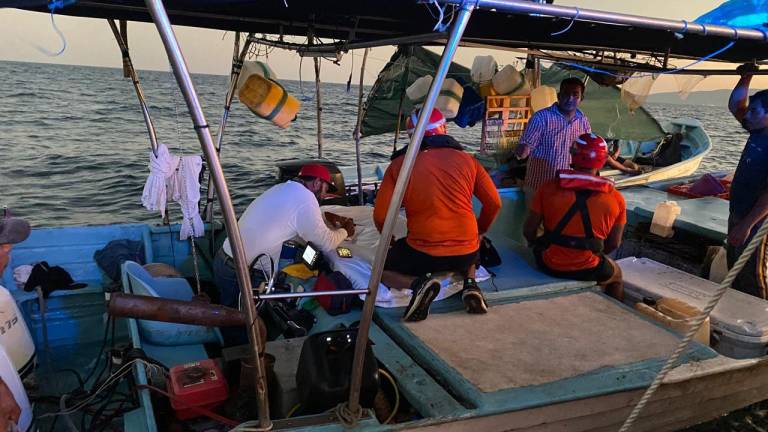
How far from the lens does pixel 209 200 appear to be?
5.55 metres

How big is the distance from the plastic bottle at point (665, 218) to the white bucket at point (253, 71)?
4.54m

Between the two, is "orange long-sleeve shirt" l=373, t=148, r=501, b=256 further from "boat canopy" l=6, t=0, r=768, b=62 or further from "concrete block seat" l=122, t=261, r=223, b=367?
"concrete block seat" l=122, t=261, r=223, b=367

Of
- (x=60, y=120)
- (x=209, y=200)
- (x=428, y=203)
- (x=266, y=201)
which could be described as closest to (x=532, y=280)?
(x=428, y=203)

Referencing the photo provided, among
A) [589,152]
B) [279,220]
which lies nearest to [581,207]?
[589,152]

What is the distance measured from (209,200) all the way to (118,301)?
147 inches

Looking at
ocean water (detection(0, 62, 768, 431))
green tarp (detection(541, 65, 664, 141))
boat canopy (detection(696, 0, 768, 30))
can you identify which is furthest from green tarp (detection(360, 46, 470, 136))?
boat canopy (detection(696, 0, 768, 30))

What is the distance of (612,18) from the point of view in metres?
2.24

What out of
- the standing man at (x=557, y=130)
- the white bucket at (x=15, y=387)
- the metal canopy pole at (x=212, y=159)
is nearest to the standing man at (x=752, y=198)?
the standing man at (x=557, y=130)

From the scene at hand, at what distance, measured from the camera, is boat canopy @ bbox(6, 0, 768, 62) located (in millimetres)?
3008

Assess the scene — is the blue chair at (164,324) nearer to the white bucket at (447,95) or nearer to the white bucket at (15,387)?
the white bucket at (15,387)

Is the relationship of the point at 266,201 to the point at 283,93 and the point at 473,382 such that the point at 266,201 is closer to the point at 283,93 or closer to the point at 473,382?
the point at 283,93

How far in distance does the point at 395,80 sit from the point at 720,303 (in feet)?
21.9

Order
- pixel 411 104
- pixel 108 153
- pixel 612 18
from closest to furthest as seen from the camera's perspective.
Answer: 1. pixel 612 18
2. pixel 411 104
3. pixel 108 153

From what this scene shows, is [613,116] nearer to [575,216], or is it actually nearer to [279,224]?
[575,216]
